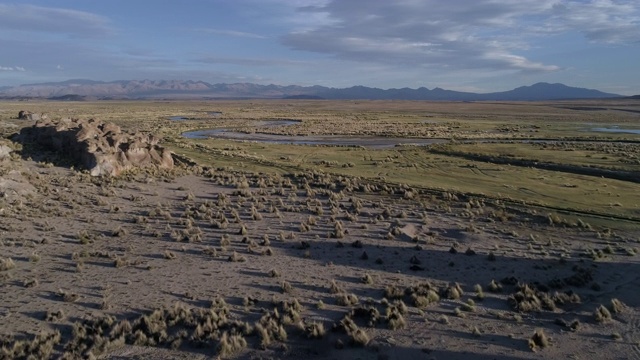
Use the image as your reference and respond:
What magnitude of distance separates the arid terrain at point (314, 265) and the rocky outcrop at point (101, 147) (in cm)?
131

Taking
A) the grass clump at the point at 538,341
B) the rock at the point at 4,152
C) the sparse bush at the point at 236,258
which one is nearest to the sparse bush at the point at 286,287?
the sparse bush at the point at 236,258

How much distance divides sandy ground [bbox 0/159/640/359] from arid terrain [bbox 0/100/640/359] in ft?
0.25

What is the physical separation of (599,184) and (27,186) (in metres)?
35.5

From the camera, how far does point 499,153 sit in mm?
49906

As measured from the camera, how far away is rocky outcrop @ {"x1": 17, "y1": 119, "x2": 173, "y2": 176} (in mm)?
34531

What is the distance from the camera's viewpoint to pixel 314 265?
18109 millimetres

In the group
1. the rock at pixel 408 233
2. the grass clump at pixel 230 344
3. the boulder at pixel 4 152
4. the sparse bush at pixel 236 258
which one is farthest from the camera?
the boulder at pixel 4 152

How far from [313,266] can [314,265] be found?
13 centimetres

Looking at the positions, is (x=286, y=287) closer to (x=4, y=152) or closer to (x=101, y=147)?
(x=101, y=147)

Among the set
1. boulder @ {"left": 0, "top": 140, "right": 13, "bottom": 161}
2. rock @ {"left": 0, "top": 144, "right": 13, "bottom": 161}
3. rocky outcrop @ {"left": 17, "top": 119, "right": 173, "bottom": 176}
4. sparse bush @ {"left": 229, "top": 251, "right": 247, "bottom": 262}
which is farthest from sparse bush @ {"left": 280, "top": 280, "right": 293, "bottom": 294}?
rock @ {"left": 0, "top": 144, "right": 13, "bottom": 161}

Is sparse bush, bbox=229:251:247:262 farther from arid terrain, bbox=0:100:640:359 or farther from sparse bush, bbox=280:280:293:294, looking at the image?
sparse bush, bbox=280:280:293:294

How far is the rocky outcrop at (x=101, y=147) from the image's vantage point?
34.5m

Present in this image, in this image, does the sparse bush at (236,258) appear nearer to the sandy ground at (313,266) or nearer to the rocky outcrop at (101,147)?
the sandy ground at (313,266)

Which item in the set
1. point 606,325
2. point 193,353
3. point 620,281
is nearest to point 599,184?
point 620,281
